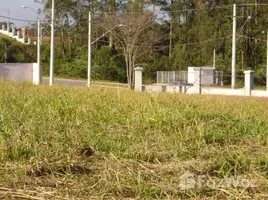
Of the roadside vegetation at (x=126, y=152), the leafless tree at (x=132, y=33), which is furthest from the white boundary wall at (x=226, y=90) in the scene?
the roadside vegetation at (x=126, y=152)

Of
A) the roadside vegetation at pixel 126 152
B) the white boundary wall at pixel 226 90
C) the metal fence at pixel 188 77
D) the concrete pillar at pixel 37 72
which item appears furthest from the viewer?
the metal fence at pixel 188 77

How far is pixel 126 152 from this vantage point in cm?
452

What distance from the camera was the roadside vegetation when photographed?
11.6 ft

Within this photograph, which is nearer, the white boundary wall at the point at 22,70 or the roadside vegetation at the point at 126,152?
the roadside vegetation at the point at 126,152

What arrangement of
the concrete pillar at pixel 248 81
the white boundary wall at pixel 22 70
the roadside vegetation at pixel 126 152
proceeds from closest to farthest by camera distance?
the roadside vegetation at pixel 126 152
the concrete pillar at pixel 248 81
the white boundary wall at pixel 22 70

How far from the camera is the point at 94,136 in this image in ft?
17.0

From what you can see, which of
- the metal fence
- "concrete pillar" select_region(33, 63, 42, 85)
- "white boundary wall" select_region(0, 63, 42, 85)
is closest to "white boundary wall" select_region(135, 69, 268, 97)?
the metal fence

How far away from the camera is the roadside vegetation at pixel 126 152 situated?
140 inches

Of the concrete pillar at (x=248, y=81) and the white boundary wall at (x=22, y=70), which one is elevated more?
the white boundary wall at (x=22, y=70)

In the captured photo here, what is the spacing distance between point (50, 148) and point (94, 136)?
80 centimetres

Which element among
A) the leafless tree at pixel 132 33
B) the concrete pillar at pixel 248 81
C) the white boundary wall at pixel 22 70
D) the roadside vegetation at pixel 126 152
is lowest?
the roadside vegetation at pixel 126 152

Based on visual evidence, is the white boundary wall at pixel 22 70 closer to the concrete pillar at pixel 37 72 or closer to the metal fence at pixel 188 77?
the concrete pillar at pixel 37 72

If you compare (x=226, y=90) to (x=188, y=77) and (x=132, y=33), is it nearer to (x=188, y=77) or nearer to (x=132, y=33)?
(x=188, y=77)

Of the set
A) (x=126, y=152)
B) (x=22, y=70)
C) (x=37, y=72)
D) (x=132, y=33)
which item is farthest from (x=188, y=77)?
(x=126, y=152)
